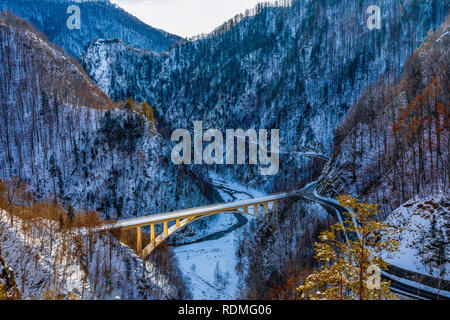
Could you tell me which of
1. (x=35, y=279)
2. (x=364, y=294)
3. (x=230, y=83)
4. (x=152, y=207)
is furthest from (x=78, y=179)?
(x=230, y=83)

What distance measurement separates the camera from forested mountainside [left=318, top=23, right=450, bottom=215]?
26.8 metres

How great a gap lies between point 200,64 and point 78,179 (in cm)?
9905

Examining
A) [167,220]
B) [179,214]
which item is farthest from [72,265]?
[179,214]

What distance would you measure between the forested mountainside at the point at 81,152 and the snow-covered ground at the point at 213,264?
10.4 meters

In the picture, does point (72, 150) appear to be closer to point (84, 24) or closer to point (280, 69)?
point (280, 69)

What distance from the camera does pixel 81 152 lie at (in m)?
49.9

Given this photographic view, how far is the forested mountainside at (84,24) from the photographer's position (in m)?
169

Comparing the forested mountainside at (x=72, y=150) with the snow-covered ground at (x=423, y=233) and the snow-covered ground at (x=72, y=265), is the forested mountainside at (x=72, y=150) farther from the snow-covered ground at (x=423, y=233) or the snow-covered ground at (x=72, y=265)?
the snow-covered ground at (x=423, y=233)

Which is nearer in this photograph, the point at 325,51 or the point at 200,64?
the point at 325,51

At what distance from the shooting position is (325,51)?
8919 cm

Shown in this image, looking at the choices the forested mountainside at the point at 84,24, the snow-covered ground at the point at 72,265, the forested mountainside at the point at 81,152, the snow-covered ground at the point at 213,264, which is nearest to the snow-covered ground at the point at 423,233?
the snow-covered ground at the point at 213,264

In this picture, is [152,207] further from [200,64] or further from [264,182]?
[200,64]

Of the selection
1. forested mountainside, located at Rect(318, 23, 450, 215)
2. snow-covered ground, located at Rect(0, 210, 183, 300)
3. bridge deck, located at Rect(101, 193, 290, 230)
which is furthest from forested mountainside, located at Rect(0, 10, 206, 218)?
forested mountainside, located at Rect(318, 23, 450, 215)

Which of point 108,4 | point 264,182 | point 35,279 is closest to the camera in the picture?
point 35,279
